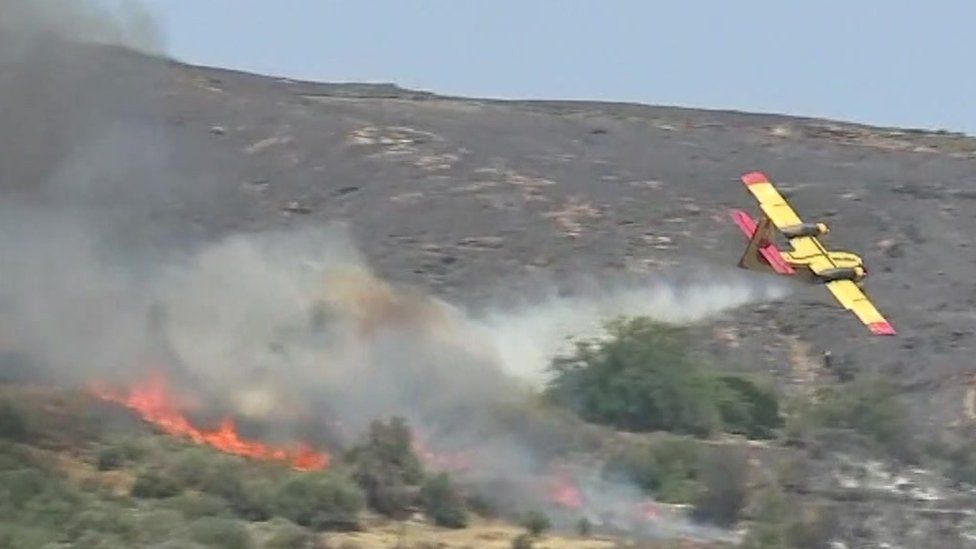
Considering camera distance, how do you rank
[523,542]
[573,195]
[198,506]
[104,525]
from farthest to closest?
1. [573,195]
2. [198,506]
3. [523,542]
4. [104,525]

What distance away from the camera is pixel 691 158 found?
101812 millimetres

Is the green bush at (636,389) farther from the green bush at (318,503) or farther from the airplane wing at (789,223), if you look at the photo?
the green bush at (318,503)

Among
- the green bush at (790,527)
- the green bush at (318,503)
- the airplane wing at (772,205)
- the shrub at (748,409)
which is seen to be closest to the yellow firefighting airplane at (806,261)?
the airplane wing at (772,205)

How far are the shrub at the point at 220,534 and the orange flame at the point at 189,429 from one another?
327 inches

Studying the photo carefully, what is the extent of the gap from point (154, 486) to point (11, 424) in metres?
3.27

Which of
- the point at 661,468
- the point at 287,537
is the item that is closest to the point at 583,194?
the point at 661,468

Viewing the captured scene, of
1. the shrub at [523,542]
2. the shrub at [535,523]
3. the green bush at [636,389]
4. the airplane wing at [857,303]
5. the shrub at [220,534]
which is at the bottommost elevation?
the shrub at [220,534]

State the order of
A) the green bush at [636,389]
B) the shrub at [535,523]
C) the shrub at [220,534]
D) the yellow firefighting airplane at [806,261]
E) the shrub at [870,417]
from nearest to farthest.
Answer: the shrub at [220,534], the shrub at [535,523], the shrub at [870,417], the green bush at [636,389], the yellow firefighting airplane at [806,261]

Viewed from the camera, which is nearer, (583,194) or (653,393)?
(653,393)

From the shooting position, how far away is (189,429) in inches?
1874

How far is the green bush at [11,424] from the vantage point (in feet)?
140

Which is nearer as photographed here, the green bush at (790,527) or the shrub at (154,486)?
the green bush at (790,527)

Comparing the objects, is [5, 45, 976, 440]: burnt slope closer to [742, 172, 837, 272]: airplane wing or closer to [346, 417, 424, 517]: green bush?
[742, 172, 837, 272]: airplane wing

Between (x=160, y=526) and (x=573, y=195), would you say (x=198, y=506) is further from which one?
(x=573, y=195)
